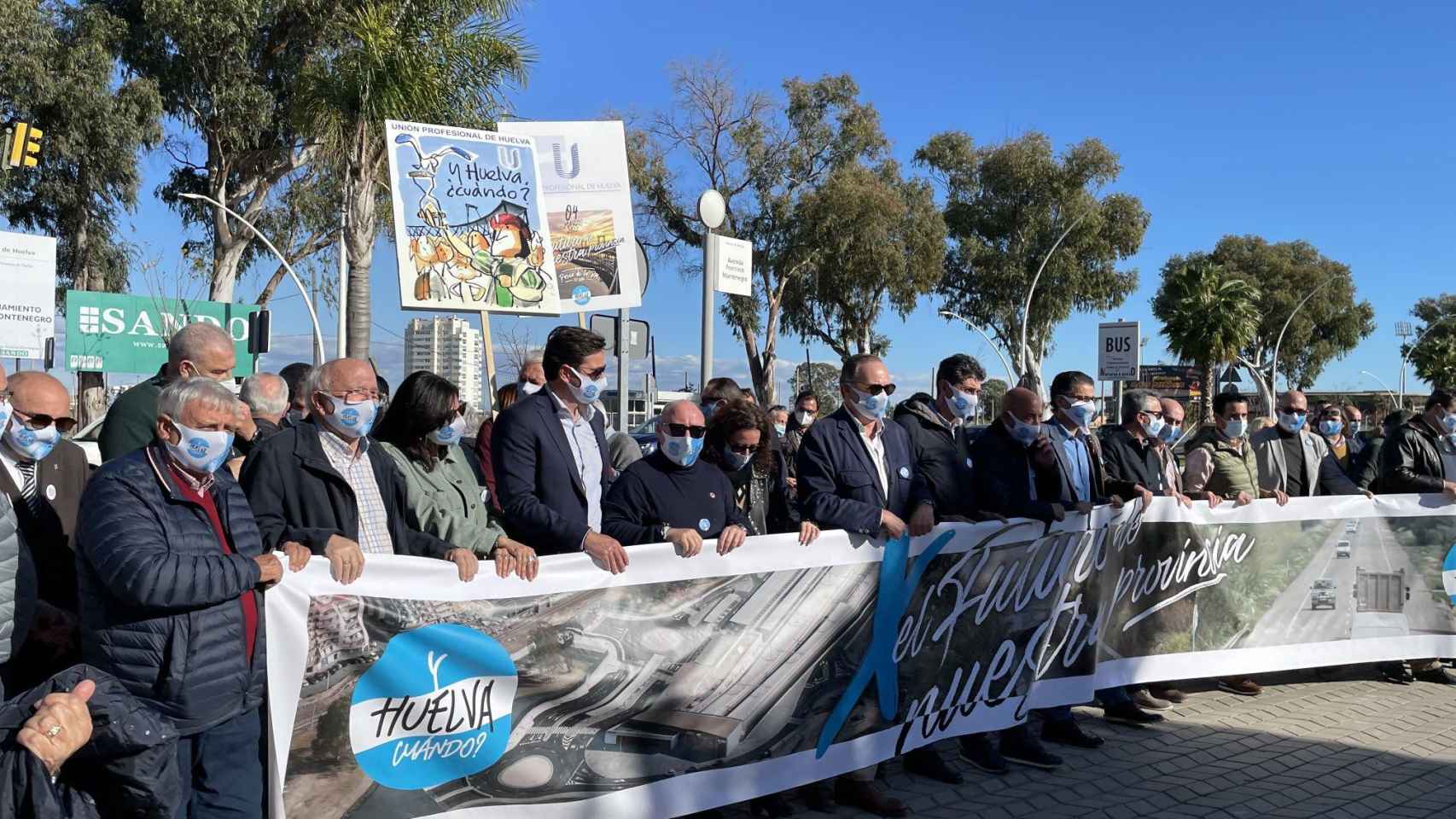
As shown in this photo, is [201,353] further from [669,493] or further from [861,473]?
[861,473]

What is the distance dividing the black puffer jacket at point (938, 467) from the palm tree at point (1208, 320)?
146 ft

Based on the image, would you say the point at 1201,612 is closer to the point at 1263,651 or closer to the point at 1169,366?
the point at 1263,651

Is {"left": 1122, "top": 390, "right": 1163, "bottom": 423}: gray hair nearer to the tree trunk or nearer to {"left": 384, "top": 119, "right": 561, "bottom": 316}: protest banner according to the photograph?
{"left": 384, "top": 119, "right": 561, "bottom": 316}: protest banner

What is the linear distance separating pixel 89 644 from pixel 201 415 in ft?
2.23

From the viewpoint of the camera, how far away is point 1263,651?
6.88m

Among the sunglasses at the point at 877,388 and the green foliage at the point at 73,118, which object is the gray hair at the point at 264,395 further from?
the green foliage at the point at 73,118

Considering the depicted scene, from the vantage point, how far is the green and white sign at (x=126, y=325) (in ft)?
97.4

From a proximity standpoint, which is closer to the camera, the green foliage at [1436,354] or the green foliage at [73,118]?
the green foliage at [73,118]

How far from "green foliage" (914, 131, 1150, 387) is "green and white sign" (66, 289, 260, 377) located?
26.1 metres

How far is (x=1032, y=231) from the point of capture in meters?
43.3

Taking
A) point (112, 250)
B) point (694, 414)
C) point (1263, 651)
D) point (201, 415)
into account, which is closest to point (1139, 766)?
point (1263, 651)

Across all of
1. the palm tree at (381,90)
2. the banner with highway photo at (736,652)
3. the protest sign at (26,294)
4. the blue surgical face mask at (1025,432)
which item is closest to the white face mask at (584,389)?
the banner with highway photo at (736,652)

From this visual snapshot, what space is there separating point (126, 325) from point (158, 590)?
31434 mm

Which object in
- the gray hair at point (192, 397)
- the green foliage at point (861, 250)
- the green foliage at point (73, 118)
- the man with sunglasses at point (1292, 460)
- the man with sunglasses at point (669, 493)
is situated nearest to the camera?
the gray hair at point (192, 397)
